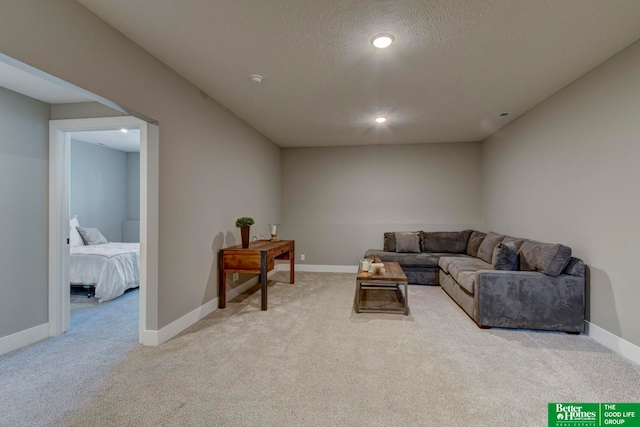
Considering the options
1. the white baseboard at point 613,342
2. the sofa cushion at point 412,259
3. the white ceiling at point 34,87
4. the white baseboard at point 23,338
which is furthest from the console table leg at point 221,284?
the white baseboard at point 613,342

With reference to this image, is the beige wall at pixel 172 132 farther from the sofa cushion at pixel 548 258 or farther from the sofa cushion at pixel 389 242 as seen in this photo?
the sofa cushion at pixel 548 258

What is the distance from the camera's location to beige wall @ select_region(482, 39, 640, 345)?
237cm

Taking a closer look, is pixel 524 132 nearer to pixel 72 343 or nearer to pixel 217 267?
pixel 217 267

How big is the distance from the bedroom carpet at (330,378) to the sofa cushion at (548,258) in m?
0.63

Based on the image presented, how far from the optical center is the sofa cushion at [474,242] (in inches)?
191

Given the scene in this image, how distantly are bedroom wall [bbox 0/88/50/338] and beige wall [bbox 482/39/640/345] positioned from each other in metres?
5.14

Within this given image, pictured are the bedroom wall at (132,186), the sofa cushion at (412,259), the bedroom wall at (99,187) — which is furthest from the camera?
the bedroom wall at (132,186)

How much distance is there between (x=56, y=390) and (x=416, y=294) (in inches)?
154

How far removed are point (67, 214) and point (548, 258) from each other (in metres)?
4.82

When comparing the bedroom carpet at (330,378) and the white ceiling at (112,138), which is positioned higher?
the white ceiling at (112,138)

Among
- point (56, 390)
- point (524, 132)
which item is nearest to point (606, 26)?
point (524, 132)

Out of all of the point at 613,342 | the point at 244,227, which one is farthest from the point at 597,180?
the point at 244,227

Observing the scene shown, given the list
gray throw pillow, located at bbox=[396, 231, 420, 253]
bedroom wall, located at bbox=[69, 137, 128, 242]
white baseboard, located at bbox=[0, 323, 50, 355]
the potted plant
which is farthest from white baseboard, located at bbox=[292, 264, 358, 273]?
bedroom wall, located at bbox=[69, 137, 128, 242]

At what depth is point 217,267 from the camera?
142 inches
